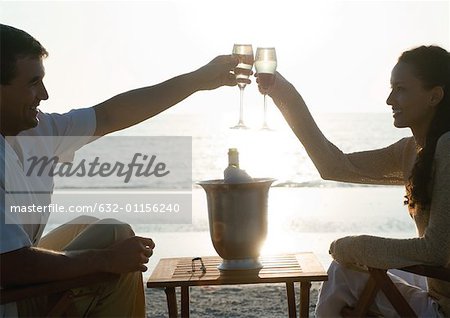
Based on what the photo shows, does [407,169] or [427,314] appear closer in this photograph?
[427,314]

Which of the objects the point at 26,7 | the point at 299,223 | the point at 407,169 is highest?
the point at 26,7

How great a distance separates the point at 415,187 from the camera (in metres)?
3.48

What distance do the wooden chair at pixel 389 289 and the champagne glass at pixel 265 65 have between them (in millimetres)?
1214

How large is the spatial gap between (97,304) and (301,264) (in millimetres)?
1028

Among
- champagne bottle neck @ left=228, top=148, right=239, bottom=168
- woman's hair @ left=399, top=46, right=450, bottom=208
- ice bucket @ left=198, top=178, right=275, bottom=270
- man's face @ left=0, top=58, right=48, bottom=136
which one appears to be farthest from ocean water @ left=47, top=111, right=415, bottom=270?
man's face @ left=0, top=58, right=48, bottom=136

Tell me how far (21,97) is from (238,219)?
1.13 metres

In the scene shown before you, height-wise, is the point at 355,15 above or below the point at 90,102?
above

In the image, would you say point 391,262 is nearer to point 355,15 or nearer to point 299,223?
point 299,223

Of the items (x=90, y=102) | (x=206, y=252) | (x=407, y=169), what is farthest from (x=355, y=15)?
(x=407, y=169)

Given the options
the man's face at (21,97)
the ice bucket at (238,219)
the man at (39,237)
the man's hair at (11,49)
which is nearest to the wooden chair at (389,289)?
the ice bucket at (238,219)

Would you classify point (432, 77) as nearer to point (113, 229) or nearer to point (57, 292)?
point (113, 229)

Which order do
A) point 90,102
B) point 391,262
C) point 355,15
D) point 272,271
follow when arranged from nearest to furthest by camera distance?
point 391,262, point 272,271, point 355,15, point 90,102

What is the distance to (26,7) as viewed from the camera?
76.0 ft

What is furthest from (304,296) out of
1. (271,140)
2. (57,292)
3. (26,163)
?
(271,140)
